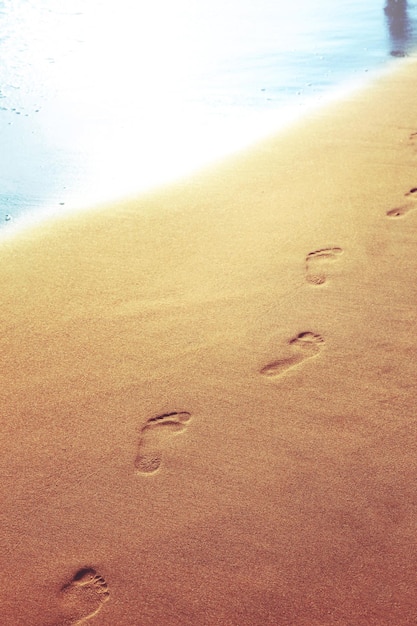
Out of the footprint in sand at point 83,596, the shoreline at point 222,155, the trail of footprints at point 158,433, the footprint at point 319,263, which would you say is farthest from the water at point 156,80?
the footprint in sand at point 83,596

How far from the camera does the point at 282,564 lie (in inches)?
74.5

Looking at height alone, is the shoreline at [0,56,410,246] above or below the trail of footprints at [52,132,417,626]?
above

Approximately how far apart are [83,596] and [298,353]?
1.27 meters

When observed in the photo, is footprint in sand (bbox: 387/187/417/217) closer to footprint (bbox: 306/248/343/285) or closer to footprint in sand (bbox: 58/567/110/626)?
footprint (bbox: 306/248/343/285)

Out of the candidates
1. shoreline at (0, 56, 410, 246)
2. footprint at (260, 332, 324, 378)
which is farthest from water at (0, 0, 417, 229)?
footprint at (260, 332, 324, 378)

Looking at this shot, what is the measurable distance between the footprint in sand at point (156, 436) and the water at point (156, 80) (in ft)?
6.84

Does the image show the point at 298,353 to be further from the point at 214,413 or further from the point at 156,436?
the point at 156,436

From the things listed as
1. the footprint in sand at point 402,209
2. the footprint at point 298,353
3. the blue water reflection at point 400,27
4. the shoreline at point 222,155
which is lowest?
the footprint at point 298,353

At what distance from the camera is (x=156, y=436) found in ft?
7.63

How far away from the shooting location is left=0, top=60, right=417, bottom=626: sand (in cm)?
187

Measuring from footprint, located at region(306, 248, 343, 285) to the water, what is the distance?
1.47 meters

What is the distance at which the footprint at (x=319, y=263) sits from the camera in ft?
10.0

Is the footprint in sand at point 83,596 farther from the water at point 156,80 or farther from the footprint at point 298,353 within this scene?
the water at point 156,80

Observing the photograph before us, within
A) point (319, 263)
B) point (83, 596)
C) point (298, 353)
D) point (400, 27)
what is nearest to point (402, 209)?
point (319, 263)
